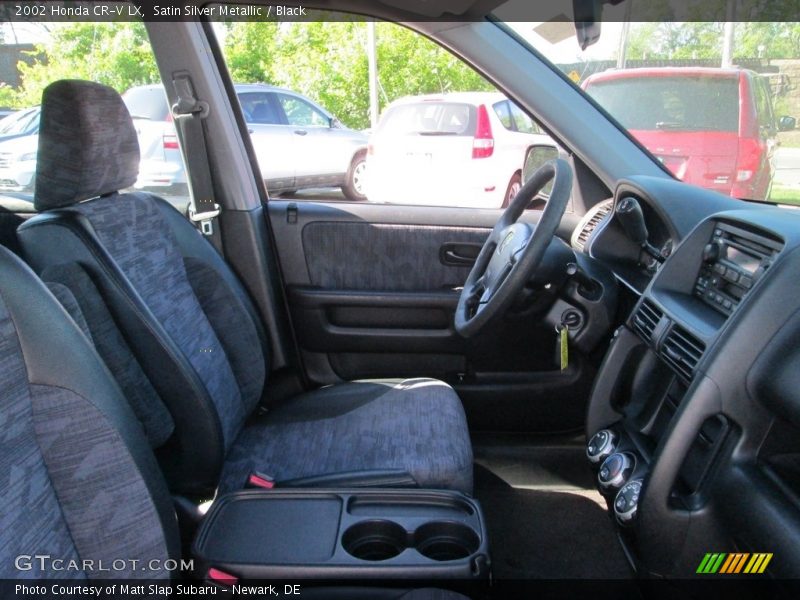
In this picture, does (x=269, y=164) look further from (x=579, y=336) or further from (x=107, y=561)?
(x=107, y=561)

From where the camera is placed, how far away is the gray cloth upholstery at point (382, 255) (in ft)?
7.57

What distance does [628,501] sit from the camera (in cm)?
133

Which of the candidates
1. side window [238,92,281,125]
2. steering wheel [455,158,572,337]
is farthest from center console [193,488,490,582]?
side window [238,92,281,125]

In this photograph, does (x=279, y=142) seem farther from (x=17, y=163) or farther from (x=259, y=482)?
(x=259, y=482)

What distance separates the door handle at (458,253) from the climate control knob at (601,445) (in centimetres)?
85

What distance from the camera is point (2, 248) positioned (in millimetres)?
1025

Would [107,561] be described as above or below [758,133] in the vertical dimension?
below

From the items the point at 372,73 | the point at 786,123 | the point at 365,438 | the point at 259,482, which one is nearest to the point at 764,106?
the point at 786,123

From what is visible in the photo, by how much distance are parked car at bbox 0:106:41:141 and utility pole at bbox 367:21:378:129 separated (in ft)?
3.29

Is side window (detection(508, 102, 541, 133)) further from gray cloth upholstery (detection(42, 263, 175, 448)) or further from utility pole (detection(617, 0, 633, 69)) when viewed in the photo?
gray cloth upholstery (detection(42, 263, 175, 448))

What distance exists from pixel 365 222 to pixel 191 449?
3.38 ft

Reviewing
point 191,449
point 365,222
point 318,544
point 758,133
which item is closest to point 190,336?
point 191,449

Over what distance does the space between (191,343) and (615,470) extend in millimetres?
967

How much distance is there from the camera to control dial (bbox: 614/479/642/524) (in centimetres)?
131
